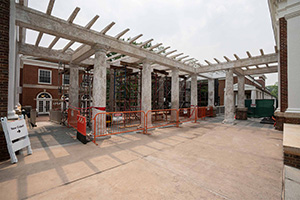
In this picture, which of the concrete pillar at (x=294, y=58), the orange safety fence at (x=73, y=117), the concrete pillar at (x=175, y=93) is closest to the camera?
the concrete pillar at (x=294, y=58)

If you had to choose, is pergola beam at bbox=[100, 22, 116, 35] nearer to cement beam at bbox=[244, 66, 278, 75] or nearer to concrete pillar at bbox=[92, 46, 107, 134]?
concrete pillar at bbox=[92, 46, 107, 134]

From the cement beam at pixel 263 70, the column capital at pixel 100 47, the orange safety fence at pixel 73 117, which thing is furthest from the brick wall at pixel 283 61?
the orange safety fence at pixel 73 117

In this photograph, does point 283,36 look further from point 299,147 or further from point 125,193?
point 125,193

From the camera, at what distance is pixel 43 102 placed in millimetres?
19812

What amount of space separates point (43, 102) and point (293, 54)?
25.7 meters

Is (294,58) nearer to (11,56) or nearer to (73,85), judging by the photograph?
(11,56)

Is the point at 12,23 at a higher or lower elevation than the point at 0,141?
higher

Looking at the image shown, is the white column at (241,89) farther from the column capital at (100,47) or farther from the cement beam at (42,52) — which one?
the cement beam at (42,52)

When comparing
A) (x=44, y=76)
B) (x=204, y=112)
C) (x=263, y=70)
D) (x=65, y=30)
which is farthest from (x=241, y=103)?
(x=44, y=76)

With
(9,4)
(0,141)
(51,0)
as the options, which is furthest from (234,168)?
(9,4)

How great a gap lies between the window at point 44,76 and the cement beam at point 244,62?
20.7m

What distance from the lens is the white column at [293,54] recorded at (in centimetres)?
633

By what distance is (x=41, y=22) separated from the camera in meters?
5.25

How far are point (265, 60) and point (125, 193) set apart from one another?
41.0 ft
